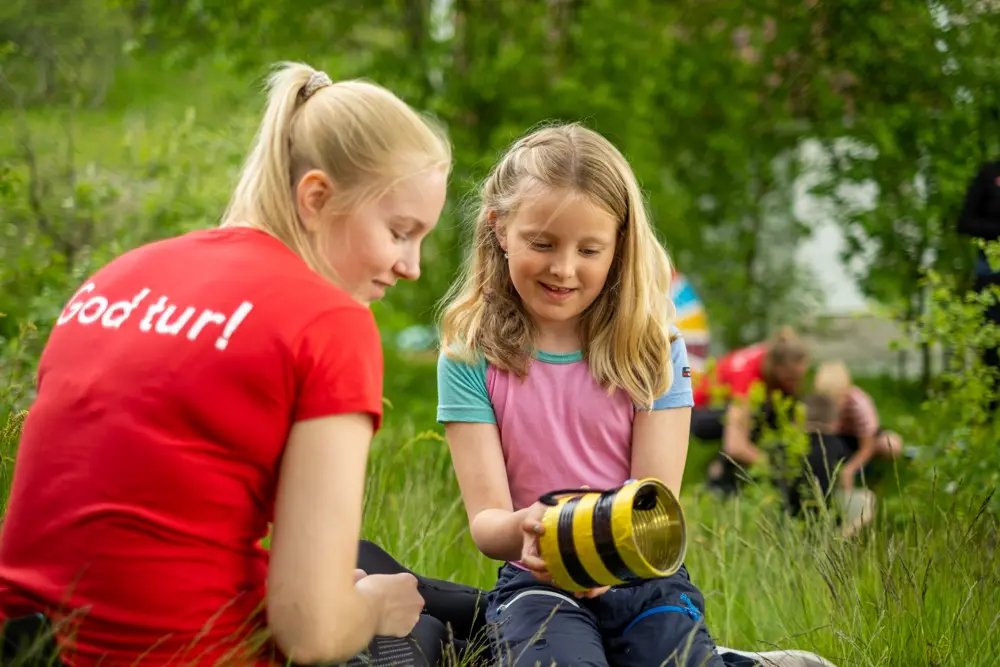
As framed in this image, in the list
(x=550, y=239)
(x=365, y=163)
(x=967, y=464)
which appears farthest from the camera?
(x=967, y=464)

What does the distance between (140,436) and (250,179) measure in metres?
0.52

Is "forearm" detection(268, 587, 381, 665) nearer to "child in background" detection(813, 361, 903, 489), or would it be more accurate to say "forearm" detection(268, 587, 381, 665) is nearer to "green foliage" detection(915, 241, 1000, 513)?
"green foliage" detection(915, 241, 1000, 513)

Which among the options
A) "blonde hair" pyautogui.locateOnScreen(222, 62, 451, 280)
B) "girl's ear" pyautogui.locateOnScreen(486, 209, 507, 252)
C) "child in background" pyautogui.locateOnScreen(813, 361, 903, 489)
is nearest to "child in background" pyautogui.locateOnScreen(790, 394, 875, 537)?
"child in background" pyautogui.locateOnScreen(813, 361, 903, 489)

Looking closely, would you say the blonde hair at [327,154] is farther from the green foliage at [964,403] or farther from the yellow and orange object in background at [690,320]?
the yellow and orange object in background at [690,320]

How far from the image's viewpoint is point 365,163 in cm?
213

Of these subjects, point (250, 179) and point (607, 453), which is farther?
point (607, 453)

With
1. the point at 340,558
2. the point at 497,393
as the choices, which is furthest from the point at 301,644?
the point at 497,393

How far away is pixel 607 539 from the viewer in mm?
2297

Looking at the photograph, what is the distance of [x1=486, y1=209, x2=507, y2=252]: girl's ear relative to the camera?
2981 mm

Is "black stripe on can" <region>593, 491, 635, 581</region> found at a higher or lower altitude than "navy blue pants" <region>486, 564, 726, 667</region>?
higher

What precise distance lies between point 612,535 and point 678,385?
2.37ft

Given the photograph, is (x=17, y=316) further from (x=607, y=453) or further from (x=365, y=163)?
(x=365, y=163)

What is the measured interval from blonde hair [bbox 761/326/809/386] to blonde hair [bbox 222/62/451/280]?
4.87 metres

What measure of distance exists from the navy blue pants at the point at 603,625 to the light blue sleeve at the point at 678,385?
385 millimetres
